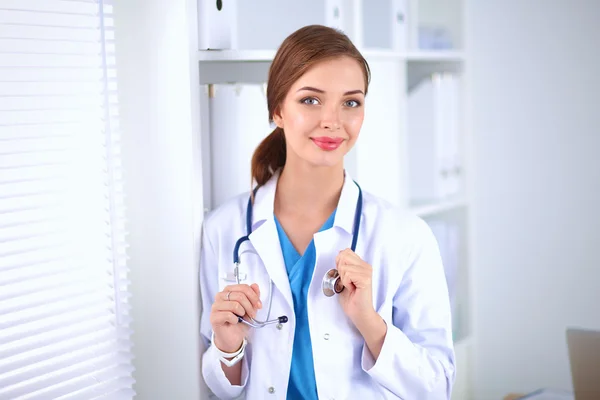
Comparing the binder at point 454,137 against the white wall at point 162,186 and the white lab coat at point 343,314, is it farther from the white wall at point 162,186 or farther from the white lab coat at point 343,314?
the white wall at point 162,186

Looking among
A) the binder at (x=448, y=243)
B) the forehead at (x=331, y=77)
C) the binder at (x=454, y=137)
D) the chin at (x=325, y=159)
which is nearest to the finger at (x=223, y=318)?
the chin at (x=325, y=159)

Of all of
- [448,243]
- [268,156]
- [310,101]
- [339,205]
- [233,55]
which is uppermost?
[233,55]

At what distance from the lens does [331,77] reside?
1338 millimetres

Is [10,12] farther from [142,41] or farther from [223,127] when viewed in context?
[223,127]

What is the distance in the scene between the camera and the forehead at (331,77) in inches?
52.6

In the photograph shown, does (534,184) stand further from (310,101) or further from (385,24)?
(310,101)

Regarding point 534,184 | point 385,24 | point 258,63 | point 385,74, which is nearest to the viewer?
point 258,63

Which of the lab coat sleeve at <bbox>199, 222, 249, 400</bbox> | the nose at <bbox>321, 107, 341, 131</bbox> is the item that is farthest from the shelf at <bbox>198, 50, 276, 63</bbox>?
the lab coat sleeve at <bbox>199, 222, 249, 400</bbox>

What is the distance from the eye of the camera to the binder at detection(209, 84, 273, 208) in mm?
1592

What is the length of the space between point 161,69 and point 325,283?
0.56m

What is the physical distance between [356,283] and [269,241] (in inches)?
9.1

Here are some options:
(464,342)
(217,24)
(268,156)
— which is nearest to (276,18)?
(217,24)

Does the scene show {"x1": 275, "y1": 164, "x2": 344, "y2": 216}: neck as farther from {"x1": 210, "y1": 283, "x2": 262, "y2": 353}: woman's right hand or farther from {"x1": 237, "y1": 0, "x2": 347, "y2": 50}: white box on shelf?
{"x1": 237, "y1": 0, "x2": 347, "y2": 50}: white box on shelf

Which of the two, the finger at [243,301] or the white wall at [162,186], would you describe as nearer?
the finger at [243,301]
